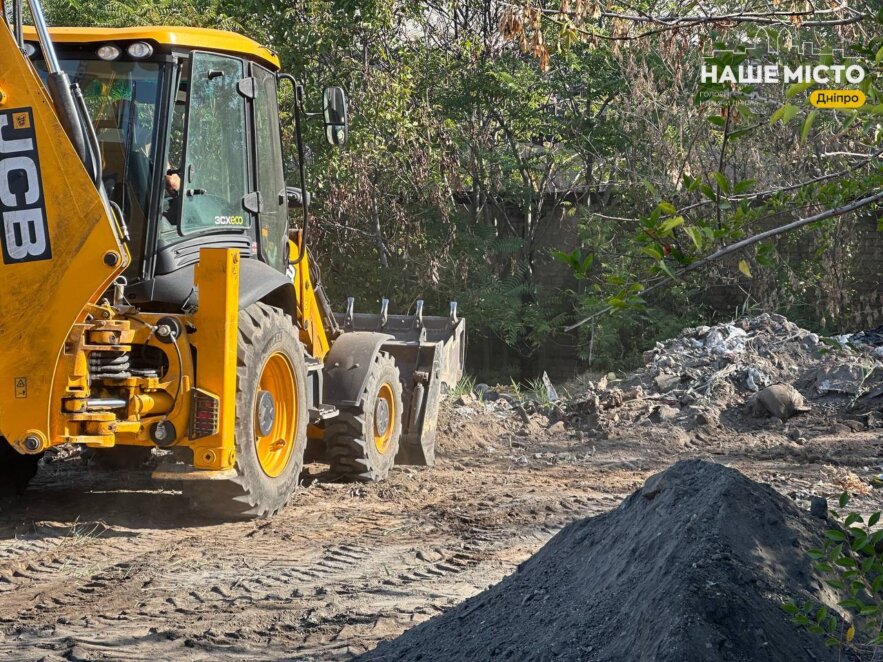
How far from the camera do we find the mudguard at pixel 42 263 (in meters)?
5.27

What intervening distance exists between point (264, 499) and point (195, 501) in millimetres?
402

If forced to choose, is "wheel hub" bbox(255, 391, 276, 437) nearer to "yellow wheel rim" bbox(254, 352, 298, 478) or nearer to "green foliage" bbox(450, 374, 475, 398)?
"yellow wheel rim" bbox(254, 352, 298, 478)

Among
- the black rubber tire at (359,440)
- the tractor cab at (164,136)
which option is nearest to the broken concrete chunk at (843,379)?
the black rubber tire at (359,440)

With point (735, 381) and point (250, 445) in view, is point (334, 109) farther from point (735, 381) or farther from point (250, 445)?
point (735, 381)

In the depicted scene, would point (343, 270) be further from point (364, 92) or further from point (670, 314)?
point (670, 314)

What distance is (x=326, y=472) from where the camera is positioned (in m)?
7.98

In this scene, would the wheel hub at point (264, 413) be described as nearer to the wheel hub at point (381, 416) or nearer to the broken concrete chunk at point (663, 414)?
the wheel hub at point (381, 416)

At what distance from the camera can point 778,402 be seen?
33.3 ft

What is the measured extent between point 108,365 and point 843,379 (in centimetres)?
764

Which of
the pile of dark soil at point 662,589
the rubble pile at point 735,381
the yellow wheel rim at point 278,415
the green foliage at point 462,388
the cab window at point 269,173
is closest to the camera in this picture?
the pile of dark soil at point 662,589

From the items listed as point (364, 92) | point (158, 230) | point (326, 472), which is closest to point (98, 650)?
point (158, 230)

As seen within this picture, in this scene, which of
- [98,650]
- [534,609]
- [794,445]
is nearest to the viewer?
[534,609]

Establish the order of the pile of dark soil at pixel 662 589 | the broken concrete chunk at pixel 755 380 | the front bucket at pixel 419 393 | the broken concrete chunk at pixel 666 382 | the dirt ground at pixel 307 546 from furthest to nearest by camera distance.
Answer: the broken concrete chunk at pixel 666 382 < the broken concrete chunk at pixel 755 380 < the front bucket at pixel 419 393 < the dirt ground at pixel 307 546 < the pile of dark soil at pixel 662 589

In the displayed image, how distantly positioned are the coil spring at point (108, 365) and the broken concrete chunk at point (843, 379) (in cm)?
743
